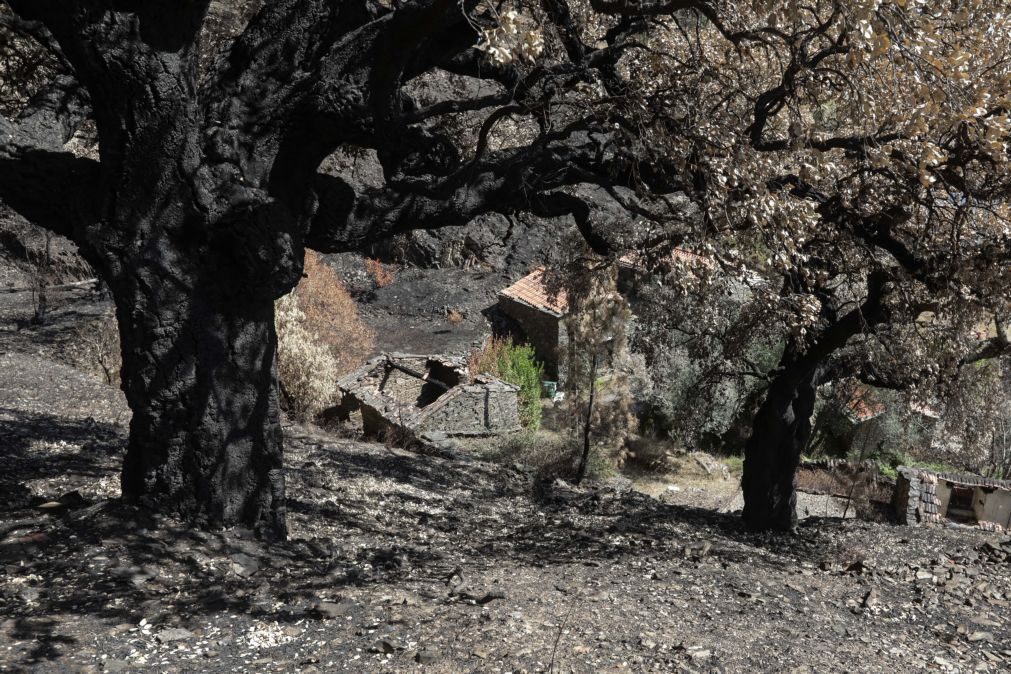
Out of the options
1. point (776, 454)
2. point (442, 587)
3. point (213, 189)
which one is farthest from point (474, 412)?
point (213, 189)

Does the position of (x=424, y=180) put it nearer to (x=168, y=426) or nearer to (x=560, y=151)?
(x=560, y=151)

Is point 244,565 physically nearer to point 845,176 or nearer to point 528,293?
point 845,176

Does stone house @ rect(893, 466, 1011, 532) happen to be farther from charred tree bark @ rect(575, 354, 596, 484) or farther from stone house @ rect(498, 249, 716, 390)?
stone house @ rect(498, 249, 716, 390)

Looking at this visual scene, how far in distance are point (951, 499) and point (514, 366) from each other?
38.0 feet

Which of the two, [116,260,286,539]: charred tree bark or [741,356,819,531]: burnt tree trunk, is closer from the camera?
[116,260,286,539]: charred tree bark

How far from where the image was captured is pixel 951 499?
59.5 ft

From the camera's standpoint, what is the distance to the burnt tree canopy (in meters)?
5.02

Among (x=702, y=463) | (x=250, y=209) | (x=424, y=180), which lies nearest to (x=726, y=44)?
(x=424, y=180)

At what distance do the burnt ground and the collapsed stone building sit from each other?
25.0ft

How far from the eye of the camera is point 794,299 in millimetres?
6914

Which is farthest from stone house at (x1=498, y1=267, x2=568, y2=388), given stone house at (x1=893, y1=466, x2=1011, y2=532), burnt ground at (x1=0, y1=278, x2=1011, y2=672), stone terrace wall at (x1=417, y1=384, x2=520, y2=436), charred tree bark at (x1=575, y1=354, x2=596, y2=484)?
burnt ground at (x1=0, y1=278, x2=1011, y2=672)

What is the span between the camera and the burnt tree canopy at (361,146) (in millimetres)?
5020

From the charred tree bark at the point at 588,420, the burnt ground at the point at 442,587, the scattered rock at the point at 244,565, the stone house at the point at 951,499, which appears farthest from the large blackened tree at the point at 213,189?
the stone house at the point at 951,499

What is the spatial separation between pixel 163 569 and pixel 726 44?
699 cm
